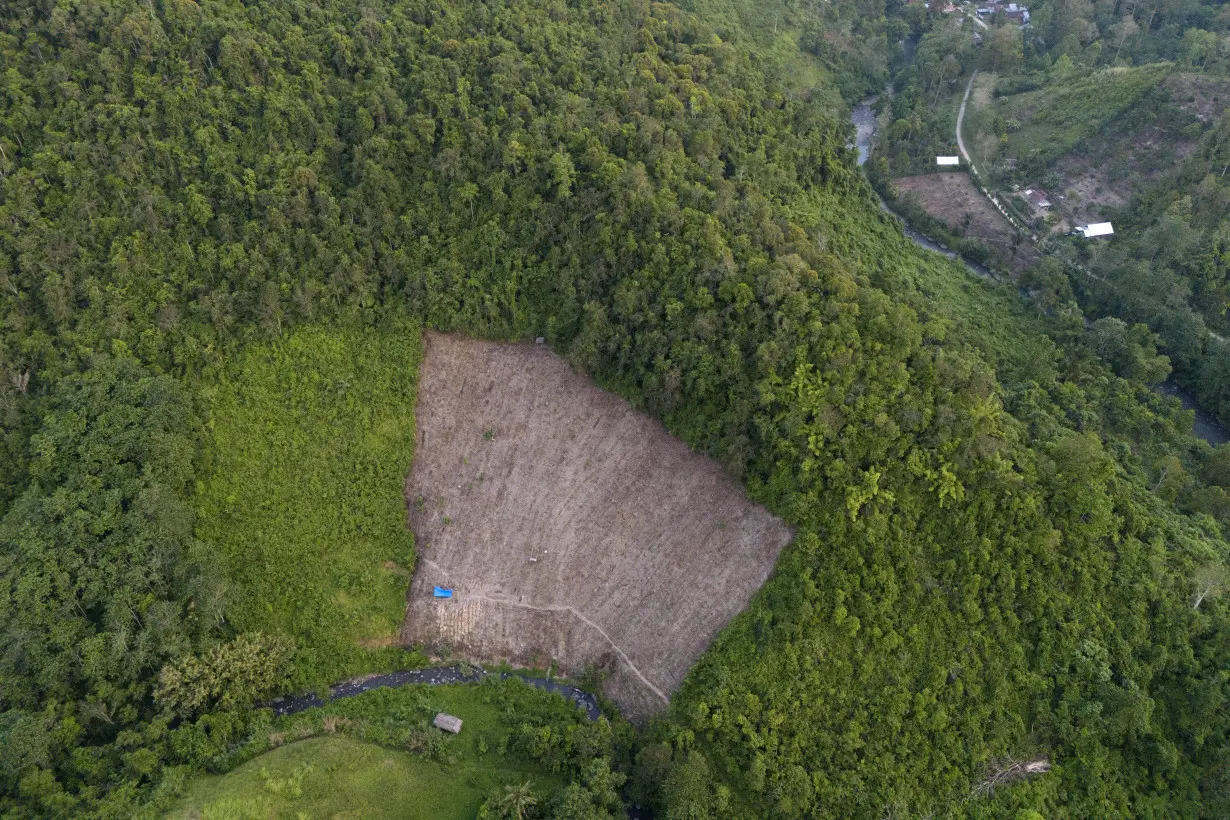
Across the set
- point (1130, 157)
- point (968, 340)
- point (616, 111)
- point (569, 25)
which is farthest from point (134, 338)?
point (1130, 157)

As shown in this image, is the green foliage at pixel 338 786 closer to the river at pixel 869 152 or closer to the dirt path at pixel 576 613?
the dirt path at pixel 576 613

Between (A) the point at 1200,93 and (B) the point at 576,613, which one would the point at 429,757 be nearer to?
(B) the point at 576,613

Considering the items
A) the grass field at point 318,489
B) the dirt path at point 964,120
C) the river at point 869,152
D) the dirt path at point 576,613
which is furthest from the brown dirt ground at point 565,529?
the dirt path at point 964,120

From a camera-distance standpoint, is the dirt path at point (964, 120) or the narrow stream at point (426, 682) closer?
the narrow stream at point (426, 682)

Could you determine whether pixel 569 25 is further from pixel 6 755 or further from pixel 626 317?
pixel 6 755

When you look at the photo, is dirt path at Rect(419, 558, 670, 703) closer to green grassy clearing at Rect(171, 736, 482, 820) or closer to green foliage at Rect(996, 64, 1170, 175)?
green grassy clearing at Rect(171, 736, 482, 820)

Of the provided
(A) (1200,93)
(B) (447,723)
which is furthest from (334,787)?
(A) (1200,93)
